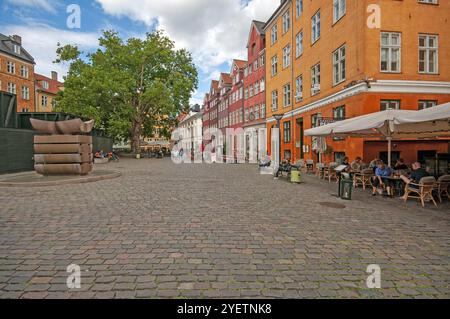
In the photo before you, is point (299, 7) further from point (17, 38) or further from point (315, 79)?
point (17, 38)

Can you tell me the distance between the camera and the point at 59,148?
1373 cm

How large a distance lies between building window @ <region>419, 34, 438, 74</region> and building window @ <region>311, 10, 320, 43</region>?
6740 mm

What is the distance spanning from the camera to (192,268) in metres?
3.81

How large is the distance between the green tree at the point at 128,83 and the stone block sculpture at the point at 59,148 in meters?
20.8

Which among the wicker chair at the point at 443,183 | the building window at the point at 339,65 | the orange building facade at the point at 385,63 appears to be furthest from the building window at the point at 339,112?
the wicker chair at the point at 443,183

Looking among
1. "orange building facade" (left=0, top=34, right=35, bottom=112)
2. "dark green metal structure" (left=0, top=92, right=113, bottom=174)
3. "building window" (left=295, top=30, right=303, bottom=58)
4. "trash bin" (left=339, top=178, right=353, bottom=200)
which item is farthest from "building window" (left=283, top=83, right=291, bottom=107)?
"orange building facade" (left=0, top=34, right=35, bottom=112)

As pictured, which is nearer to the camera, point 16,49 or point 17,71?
point 17,71

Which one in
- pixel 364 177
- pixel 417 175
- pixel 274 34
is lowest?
pixel 364 177

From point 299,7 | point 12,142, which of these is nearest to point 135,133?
point 12,142

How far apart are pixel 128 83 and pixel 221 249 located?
3449 centimetres

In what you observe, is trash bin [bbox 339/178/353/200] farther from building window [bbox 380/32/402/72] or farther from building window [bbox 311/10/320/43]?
building window [bbox 311/10/320/43]
